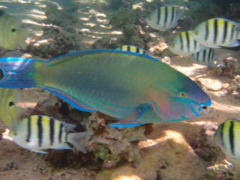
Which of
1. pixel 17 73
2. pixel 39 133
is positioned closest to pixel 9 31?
pixel 39 133

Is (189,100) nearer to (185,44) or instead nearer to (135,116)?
(135,116)

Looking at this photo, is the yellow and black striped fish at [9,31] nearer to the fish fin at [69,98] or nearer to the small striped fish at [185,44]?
the small striped fish at [185,44]

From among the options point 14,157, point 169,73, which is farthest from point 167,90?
point 14,157

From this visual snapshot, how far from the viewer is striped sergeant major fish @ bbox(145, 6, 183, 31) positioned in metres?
5.82

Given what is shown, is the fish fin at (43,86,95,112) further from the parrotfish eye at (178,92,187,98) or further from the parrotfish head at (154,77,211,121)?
the parrotfish eye at (178,92,187,98)

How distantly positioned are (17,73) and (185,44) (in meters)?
4.77

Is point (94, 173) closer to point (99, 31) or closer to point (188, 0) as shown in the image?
point (99, 31)

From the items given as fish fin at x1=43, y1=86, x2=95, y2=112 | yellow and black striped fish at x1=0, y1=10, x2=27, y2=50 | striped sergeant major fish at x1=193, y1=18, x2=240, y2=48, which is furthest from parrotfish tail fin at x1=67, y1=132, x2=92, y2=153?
striped sergeant major fish at x1=193, y1=18, x2=240, y2=48

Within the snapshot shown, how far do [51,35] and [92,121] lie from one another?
212 inches

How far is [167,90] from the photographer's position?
3.76 feet

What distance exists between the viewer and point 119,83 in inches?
45.9

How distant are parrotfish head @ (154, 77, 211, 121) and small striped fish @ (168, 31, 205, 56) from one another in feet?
14.3

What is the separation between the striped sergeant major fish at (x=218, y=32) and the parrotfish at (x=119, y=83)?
3970 millimetres

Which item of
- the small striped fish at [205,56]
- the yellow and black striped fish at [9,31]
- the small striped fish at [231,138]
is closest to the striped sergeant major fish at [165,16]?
the small striped fish at [205,56]
